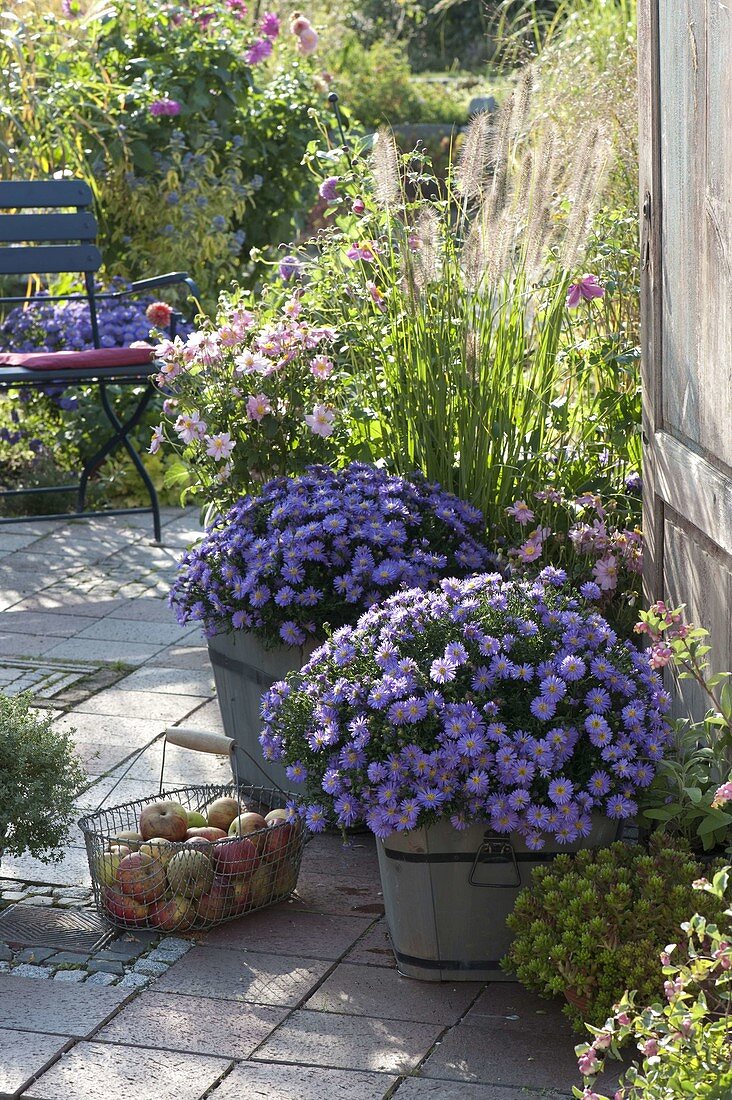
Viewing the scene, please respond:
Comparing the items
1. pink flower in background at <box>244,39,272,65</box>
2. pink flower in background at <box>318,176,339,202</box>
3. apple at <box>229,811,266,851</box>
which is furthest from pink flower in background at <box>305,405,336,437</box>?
pink flower in background at <box>244,39,272,65</box>

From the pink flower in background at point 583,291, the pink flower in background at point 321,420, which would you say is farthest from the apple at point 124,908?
the pink flower in background at point 583,291

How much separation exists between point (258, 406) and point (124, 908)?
1428 millimetres

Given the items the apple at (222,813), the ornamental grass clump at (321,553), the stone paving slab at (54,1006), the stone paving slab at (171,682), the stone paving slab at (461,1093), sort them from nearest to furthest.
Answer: the stone paving slab at (461,1093)
the stone paving slab at (54,1006)
the apple at (222,813)
the ornamental grass clump at (321,553)
the stone paving slab at (171,682)

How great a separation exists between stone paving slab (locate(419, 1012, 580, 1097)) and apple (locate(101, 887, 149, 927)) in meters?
0.71

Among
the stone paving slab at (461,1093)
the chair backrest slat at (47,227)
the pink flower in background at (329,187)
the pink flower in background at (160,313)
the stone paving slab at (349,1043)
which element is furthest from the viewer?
the chair backrest slat at (47,227)

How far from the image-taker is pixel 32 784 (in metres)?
2.94

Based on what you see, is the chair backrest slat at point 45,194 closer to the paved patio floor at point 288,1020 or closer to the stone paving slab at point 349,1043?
the paved patio floor at point 288,1020

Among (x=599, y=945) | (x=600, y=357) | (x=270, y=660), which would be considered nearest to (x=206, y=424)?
(x=270, y=660)

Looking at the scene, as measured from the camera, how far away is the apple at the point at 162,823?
2.91 meters

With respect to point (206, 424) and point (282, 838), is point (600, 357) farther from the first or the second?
point (282, 838)

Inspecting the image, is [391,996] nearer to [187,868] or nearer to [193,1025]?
[193,1025]

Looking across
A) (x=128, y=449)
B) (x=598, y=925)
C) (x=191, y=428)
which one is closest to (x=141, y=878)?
(x=598, y=925)

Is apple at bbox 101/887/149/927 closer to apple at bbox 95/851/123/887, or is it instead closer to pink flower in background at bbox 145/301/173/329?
apple at bbox 95/851/123/887

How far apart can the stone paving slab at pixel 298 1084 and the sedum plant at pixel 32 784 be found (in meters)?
0.81
